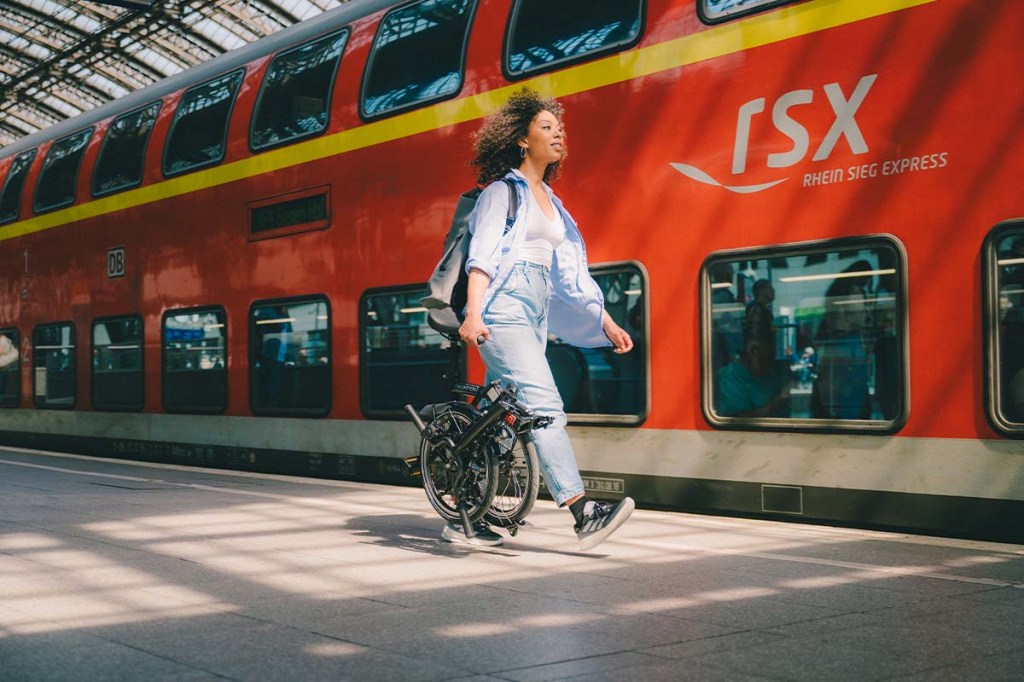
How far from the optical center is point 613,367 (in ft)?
24.1

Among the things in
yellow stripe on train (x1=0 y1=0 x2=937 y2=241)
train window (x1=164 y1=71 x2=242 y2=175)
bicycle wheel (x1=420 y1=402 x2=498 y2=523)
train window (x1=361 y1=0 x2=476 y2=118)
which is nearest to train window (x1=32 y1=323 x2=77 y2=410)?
yellow stripe on train (x1=0 y1=0 x2=937 y2=241)

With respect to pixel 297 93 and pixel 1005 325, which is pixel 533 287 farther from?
pixel 297 93

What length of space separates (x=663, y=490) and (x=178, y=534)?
9.07ft

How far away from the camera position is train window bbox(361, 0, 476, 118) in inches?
328

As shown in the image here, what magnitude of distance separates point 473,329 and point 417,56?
4161 millimetres

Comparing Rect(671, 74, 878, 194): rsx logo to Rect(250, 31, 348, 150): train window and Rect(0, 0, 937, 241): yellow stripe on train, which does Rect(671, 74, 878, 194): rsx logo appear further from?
Rect(250, 31, 348, 150): train window

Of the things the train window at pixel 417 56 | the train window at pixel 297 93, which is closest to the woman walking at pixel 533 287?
the train window at pixel 417 56

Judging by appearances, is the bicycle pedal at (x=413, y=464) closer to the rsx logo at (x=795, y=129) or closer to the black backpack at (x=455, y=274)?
the black backpack at (x=455, y=274)

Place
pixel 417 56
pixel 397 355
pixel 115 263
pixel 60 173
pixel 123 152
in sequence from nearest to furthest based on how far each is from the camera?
pixel 417 56, pixel 397 355, pixel 123 152, pixel 115 263, pixel 60 173

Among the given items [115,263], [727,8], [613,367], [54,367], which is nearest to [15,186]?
[54,367]

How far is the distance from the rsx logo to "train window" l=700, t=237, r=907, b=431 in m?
0.47

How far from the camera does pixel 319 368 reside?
32.1 feet

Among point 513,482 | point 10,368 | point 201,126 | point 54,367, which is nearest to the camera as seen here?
point 513,482

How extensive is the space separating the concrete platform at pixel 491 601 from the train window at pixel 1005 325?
648 mm
